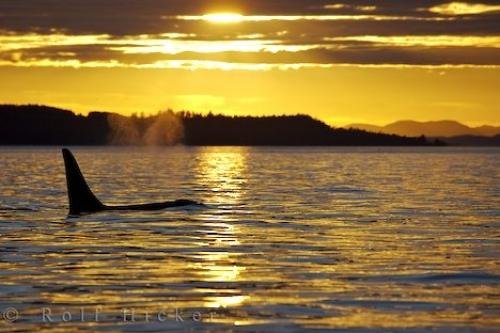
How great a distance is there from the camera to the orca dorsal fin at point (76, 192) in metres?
42.8

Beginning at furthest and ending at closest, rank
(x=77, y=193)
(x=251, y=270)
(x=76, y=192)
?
(x=77, y=193) < (x=76, y=192) < (x=251, y=270)

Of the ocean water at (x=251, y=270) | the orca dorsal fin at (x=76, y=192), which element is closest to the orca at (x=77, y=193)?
Answer: the orca dorsal fin at (x=76, y=192)

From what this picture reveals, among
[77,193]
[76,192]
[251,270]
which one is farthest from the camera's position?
[77,193]

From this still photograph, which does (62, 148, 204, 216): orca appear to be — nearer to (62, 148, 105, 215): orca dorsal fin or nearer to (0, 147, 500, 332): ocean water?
(62, 148, 105, 215): orca dorsal fin

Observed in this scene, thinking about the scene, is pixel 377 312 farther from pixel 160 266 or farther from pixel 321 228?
pixel 321 228

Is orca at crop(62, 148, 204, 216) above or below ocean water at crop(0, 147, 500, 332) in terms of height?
above

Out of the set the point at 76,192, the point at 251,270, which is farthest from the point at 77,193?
the point at 251,270

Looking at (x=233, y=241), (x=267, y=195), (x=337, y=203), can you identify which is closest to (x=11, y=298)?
(x=233, y=241)

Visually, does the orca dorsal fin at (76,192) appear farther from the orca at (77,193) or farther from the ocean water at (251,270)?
the ocean water at (251,270)

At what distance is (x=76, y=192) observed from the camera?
142ft

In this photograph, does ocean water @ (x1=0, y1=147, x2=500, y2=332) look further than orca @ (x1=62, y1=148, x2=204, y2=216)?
No

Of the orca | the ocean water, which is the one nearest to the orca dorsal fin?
the orca

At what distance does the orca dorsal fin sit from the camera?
42.8 meters

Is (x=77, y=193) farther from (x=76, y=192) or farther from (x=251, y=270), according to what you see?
(x=251, y=270)
